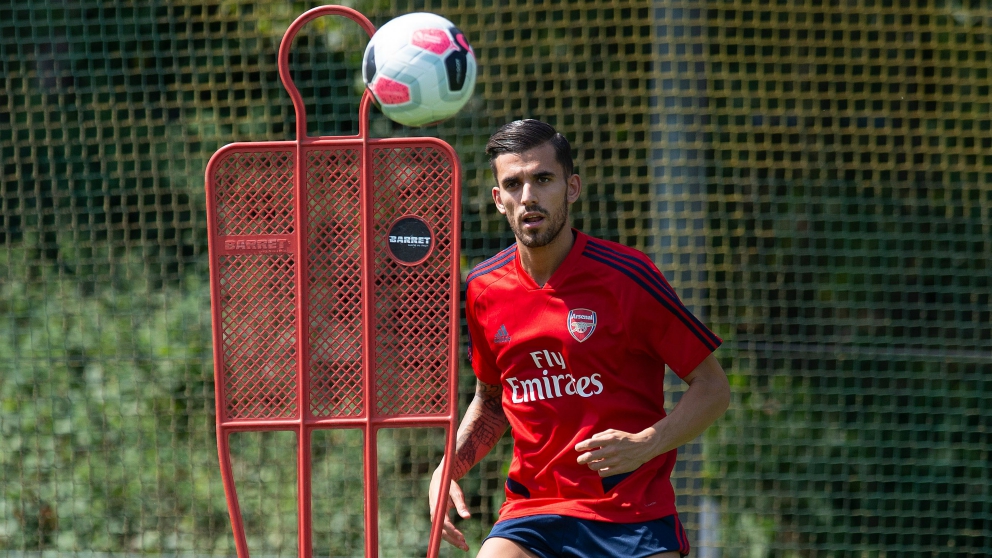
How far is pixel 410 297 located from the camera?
10.4 ft

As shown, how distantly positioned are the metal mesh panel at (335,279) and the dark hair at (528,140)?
446 millimetres

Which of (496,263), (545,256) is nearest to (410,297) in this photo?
(496,263)

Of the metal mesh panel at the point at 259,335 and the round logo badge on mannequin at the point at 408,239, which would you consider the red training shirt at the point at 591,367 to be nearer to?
the round logo badge on mannequin at the point at 408,239

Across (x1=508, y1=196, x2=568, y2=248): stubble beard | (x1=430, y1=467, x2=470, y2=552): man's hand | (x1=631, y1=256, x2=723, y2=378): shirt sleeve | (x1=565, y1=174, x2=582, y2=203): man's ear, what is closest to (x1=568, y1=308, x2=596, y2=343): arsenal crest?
(x1=631, y1=256, x2=723, y2=378): shirt sleeve

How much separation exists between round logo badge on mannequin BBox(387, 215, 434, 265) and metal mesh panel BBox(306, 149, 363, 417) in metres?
0.11

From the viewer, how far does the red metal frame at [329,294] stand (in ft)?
10.2

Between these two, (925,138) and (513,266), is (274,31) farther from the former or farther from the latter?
(925,138)

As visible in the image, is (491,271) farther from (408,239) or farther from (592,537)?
(592,537)

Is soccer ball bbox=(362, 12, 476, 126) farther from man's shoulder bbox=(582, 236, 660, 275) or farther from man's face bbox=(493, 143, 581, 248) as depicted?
man's shoulder bbox=(582, 236, 660, 275)

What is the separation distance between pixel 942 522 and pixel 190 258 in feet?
14.0

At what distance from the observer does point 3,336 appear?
5633 mm

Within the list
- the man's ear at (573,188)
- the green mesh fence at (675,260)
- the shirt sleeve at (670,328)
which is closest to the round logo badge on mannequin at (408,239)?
the man's ear at (573,188)

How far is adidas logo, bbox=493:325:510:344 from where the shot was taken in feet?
10.2

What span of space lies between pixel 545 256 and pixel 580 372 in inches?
14.6
